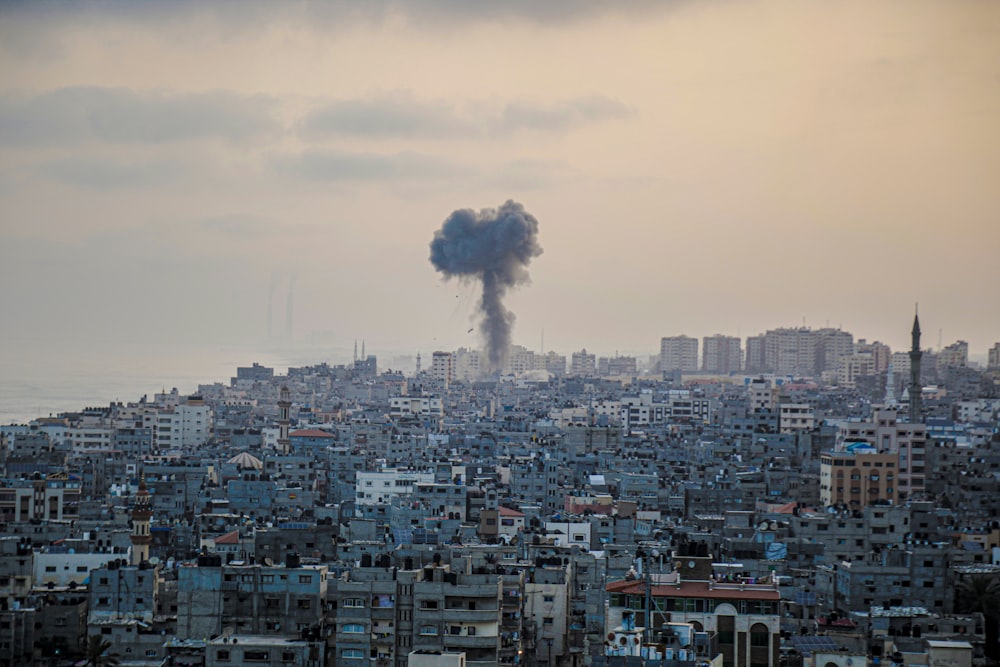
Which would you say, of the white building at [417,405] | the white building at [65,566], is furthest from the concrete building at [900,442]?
the white building at [417,405]

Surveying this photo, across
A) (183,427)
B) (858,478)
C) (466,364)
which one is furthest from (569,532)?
(466,364)

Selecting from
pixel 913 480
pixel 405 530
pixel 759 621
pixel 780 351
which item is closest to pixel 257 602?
pixel 759 621

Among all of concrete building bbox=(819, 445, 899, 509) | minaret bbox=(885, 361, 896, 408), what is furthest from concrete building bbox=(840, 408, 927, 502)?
minaret bbox=(885, 361, 896, 408)

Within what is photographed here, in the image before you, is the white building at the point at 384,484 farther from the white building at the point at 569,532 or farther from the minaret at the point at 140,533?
the minaret at the point at 140,533

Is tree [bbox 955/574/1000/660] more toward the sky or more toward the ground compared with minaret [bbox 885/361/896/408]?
more toward the ground

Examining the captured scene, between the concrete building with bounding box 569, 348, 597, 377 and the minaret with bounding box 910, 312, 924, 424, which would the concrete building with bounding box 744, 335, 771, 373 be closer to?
the concrete building with bounding box 569, 348, 597, 377
